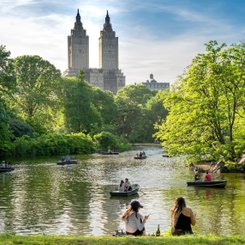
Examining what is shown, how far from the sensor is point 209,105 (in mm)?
38031

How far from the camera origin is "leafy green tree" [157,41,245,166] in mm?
37062

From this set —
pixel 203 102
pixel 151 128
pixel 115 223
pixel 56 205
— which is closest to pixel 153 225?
pixel 115 223

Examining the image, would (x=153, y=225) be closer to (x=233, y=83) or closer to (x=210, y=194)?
(x=210, y=194)

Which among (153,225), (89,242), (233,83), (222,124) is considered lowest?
(153,225)

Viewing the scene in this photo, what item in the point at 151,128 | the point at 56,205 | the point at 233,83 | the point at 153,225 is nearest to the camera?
the point at 153,225

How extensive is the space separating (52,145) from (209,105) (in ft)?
96.3

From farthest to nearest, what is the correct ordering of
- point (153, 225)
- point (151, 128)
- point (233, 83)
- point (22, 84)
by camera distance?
1. point (151, 128)
2. point (22, 84)
3. point (233, 83)
4. point (153, 225)

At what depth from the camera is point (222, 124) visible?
128ft

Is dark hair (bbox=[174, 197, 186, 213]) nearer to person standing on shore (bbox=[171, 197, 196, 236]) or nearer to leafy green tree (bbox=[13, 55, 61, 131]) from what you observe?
person standing on shore (bbox=[171, 197, 196, 236])

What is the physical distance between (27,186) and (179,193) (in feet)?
31.0

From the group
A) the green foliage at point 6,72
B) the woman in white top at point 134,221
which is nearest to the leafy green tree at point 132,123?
the green foliage at point 6,72

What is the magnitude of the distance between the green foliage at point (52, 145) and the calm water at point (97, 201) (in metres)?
18.7

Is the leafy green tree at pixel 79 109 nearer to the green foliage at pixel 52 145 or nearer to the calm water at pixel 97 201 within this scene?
the green foliage at pixel 52 145

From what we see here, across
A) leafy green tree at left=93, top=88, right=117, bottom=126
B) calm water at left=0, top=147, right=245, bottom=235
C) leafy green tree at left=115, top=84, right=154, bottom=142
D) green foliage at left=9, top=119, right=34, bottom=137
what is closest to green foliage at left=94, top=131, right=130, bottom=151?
green foliage at left=9, top=119, right=34, bottom=137
